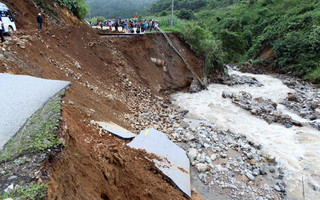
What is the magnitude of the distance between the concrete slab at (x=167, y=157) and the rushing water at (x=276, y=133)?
3849 millimetres

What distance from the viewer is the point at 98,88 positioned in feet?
34.6

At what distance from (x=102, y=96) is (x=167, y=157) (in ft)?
17.5

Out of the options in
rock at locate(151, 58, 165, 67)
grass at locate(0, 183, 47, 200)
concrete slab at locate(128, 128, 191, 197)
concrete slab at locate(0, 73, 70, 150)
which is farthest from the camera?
rock at locate(151, 58, 165, 67)

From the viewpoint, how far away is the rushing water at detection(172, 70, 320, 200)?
7.24m

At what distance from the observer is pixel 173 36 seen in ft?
58.6

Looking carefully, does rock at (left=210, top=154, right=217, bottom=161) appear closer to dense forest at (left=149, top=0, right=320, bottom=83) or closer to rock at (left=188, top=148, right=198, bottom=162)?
rock at (left=188, top=148, right=198, bottom=162)

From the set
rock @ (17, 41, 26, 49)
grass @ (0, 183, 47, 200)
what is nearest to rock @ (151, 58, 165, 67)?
rock @ (17, 41, 26, 49)

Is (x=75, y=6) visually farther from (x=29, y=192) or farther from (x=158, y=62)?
(x=29, y=192)

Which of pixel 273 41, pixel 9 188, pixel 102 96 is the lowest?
pixel 102 96

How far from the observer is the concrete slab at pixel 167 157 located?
5652 mm

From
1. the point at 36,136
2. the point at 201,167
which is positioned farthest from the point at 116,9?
the point at 36,136

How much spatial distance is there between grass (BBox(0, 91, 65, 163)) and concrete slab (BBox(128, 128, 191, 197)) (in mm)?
2748

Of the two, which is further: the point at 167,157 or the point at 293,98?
the point at 293,98

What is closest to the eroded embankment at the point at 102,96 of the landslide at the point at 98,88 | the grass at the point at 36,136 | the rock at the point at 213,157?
the landslide at the point at 98,88
